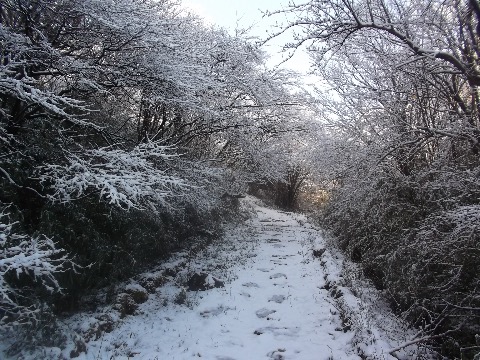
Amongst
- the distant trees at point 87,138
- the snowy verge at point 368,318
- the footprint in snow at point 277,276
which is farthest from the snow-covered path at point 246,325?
the distant trees at point 87,138

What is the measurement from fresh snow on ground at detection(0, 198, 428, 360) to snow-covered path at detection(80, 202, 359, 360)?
14 millimetres

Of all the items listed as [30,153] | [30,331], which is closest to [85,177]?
[30,153]

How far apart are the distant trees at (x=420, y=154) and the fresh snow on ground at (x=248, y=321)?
86 centimetres

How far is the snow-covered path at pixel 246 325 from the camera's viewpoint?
5.05 metres

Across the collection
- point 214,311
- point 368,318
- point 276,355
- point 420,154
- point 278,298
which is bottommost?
point 214,311

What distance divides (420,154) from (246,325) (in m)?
4.41

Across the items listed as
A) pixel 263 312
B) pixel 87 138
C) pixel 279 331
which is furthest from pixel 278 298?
pixel 87 138

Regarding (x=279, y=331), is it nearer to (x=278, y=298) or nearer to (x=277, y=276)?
(x=278, y=298)

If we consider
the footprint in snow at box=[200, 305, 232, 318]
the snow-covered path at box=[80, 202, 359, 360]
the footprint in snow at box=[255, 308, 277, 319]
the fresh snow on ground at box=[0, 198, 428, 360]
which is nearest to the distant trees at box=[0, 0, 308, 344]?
the fresh snow on ground at box=[0, 198, 428, 360]

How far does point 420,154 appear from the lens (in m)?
6.77

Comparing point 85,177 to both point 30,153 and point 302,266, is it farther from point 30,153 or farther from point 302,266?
point 302,266

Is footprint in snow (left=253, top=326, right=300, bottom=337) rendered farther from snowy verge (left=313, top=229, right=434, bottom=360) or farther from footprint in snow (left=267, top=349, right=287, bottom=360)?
snowy verge (left=313, top=229, right=434, bottom=360)

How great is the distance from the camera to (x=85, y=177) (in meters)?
4.70

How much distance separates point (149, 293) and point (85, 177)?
3.28 metres
